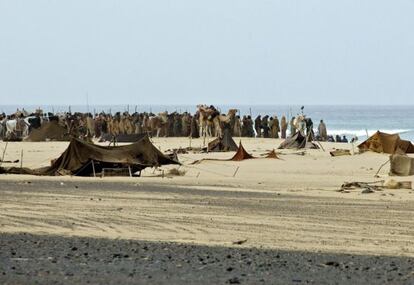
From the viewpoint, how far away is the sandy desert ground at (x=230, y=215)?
45.2 feet

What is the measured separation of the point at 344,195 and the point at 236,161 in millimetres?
12169

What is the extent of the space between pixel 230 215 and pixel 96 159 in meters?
11.3

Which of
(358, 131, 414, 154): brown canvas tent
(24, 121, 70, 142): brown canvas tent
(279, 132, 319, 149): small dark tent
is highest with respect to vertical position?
(358, 131, 414, 154): brown canvas tent

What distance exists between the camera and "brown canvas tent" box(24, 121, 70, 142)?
5444 cm

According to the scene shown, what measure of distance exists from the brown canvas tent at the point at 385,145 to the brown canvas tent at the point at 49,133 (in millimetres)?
19548

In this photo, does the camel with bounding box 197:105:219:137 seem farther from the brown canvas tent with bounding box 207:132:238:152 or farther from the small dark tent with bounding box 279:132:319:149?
the brown canvas tent with bounding box 207:132:238:152

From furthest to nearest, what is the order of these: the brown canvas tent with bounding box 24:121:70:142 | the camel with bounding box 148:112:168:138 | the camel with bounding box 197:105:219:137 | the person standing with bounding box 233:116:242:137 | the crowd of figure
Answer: the camel with bounding box 148:112:168:138 < the person standing with bounding box 233:116:242:137 < the crowd of figure < the brown canvas tent with bounding box 24:121:70:142 < the camel with bounding box 197:105:219:137

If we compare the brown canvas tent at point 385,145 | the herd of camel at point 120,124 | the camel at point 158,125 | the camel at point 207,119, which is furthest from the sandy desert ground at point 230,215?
the camel at point 158,125

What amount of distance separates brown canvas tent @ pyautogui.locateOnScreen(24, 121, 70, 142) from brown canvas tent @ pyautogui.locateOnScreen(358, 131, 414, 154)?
64.1 ft

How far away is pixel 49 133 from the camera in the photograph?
54.9 m

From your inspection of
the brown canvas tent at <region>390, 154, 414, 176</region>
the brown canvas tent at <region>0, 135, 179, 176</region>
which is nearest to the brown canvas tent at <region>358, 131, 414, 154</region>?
the brown canvas tent at <region>390, 154, 414, 176</region>

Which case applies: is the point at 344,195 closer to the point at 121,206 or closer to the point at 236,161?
the point at 121,206

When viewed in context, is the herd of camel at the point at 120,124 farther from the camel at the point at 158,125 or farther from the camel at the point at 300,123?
the camel at the point at 300,123

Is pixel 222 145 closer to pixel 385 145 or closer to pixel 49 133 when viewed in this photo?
pixel 385 145
